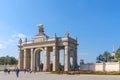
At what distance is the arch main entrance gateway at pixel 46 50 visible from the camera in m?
66.2

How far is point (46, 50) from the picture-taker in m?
69.1

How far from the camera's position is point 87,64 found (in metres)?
64.4

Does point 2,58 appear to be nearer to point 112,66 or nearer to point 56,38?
point 56,38

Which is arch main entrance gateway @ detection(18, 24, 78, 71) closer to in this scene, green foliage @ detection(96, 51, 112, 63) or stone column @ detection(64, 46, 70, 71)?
stone column @ detection(64, 46, 70, 71)

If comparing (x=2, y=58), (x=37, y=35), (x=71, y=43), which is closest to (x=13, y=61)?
(x=2, y=58)

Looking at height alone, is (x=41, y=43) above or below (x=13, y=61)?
above

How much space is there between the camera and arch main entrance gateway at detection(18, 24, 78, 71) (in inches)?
2606

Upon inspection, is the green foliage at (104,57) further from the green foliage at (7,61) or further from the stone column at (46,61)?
the green foliage at (7,61)

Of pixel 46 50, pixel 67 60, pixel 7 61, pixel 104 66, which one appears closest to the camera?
pixel 104 66

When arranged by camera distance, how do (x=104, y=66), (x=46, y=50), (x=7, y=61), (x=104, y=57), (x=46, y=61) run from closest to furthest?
(x=104, y=66)
(x=46, y=61)
(x=46, y=50)
(x=104, y=57)
(x=7, y=61)

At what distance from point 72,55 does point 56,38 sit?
7.47 meters

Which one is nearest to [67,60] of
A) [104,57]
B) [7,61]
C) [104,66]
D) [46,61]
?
[46,61]

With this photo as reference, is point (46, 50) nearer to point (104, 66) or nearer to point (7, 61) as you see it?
point (104, 66)

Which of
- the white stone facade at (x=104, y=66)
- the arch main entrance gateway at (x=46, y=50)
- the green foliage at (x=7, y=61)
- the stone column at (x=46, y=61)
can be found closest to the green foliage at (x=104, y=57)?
the arch main entrance gateway at (x=46, y=50)
